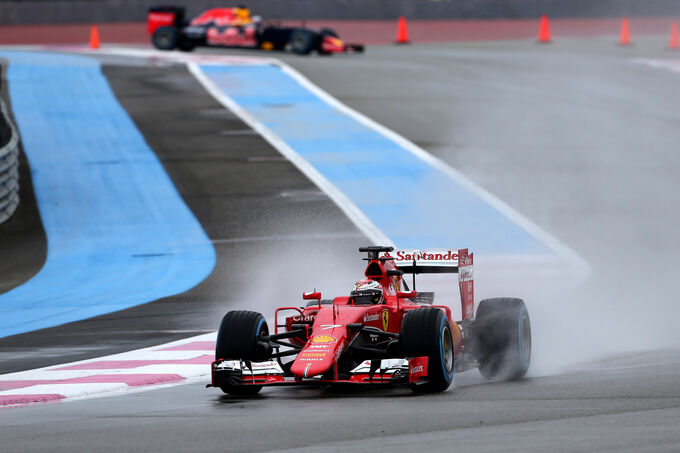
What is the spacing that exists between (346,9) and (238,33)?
33.3 feet

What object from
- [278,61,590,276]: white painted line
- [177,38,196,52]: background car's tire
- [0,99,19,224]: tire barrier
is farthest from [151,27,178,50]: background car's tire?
[0,99,19,224]: tire barrier

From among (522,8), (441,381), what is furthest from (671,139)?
(522,8)

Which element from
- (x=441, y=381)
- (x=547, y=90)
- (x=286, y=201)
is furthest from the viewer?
(x=547, y=90)

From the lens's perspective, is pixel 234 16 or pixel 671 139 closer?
pixel 671 139

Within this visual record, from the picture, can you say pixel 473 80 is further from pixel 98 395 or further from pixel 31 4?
pixel 98 395

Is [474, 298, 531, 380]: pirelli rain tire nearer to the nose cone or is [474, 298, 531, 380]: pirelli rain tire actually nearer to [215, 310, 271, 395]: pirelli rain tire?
the nose cone

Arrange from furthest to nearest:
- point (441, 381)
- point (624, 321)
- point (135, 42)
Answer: point (135, 42) < point (624, 321) < point (441, 381)

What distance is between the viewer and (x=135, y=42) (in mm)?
47094

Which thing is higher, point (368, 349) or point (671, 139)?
point (368, 349)

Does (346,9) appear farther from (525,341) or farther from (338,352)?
(338,352)

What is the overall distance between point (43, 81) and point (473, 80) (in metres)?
11.8

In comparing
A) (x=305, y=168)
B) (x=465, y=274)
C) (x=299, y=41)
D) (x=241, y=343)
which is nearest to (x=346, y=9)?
(x=299, y=41)

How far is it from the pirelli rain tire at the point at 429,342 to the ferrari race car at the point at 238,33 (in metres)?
30.0

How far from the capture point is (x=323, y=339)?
9391mm
